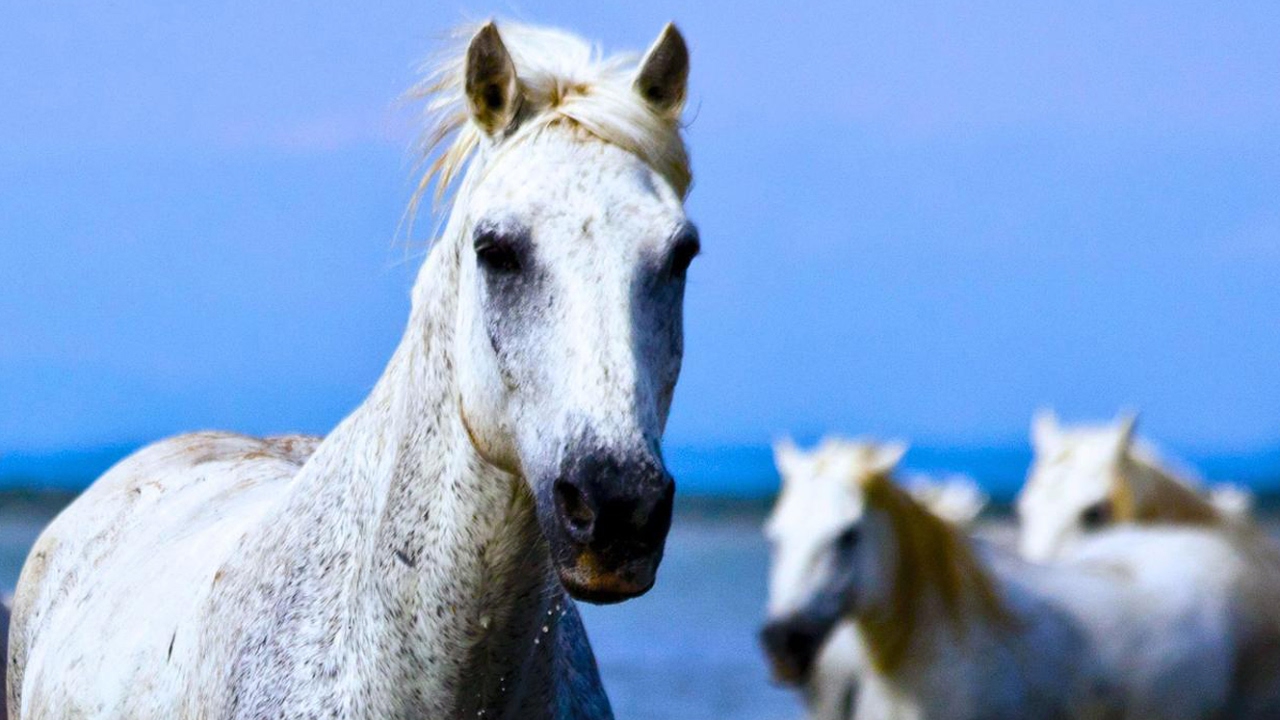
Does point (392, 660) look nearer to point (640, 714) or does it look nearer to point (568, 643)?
point (568, 643)

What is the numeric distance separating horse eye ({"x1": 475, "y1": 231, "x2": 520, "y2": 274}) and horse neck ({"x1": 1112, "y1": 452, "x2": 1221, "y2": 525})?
6.64 m

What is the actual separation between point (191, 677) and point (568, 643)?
1.85ft

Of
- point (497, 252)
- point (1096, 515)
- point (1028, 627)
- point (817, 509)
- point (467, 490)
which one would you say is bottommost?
point (467, 490)

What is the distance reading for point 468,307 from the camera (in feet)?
8.23

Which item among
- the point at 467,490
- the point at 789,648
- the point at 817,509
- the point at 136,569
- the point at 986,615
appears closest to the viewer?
the point at 467,490

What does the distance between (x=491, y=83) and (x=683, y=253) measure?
1.26 ft

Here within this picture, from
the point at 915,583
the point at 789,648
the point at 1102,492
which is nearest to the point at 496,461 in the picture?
the point at 789,648

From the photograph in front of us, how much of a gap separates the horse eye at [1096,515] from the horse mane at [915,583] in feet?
4.00

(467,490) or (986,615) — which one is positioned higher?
(986,615)

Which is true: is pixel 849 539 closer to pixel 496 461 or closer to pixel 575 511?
pixel 496 461

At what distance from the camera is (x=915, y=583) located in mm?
7676

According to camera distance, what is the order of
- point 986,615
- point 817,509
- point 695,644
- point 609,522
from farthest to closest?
point 695,644
point 986,615
point 817,509
point 609,522

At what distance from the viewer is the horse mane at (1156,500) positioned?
28.3 feet

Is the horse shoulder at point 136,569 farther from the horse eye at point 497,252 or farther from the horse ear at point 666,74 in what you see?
the horse ear at point 666,74
